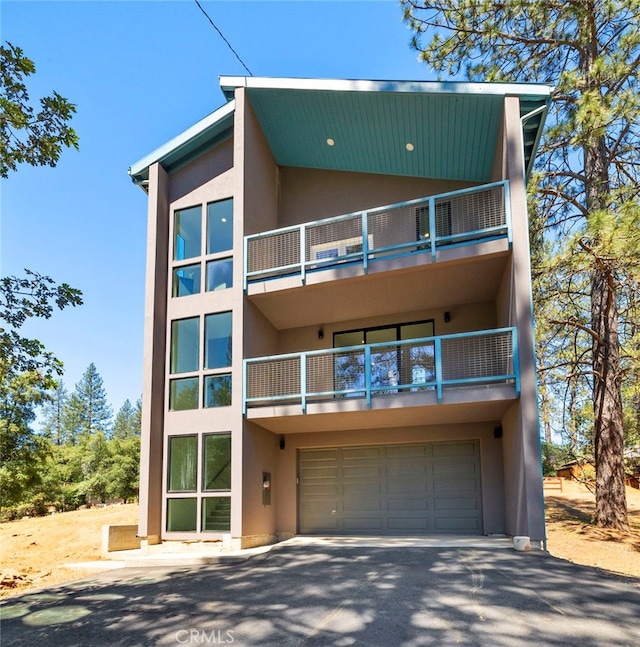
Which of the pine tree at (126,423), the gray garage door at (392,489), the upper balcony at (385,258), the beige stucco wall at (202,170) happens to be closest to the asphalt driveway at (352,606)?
the gray garage door at (392,489)

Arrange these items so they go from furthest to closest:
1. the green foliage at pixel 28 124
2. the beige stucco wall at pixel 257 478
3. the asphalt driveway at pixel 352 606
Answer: the beige stucco wall at pixel 257 478
the green foliage at pixel 28 124
the asphalt driveway at pixel 352 606

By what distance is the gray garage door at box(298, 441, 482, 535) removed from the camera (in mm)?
11422

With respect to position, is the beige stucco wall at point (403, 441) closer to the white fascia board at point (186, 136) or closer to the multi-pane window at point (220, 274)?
the multi-pane window at point (220, 274)

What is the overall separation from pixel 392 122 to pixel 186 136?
454 centimetres

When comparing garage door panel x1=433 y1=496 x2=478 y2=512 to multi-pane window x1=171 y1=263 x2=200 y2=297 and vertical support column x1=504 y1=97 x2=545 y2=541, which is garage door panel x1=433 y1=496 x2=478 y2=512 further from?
multi-pane window x1=171 y1=263 x2=200 y2=297

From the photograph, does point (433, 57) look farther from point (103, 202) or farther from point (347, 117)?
point (103, 202)

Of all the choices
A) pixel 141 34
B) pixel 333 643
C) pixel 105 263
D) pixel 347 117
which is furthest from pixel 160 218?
pixel 105 263

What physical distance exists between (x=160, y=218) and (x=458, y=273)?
6.66 meters

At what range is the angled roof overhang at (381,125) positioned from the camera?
10680mm

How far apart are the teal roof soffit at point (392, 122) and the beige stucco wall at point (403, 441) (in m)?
5.50

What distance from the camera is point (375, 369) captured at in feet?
35.4

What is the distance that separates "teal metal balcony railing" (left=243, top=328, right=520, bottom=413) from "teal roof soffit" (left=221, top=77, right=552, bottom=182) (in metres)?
4.16

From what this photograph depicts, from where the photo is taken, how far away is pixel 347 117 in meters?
11.9

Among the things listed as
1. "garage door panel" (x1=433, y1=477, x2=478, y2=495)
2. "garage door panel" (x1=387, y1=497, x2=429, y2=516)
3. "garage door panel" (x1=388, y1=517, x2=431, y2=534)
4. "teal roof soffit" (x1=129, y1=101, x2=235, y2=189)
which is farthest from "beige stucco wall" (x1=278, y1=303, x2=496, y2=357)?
"teal roof soffit" (x1=129, y1=101, x2=235, y2=189)
